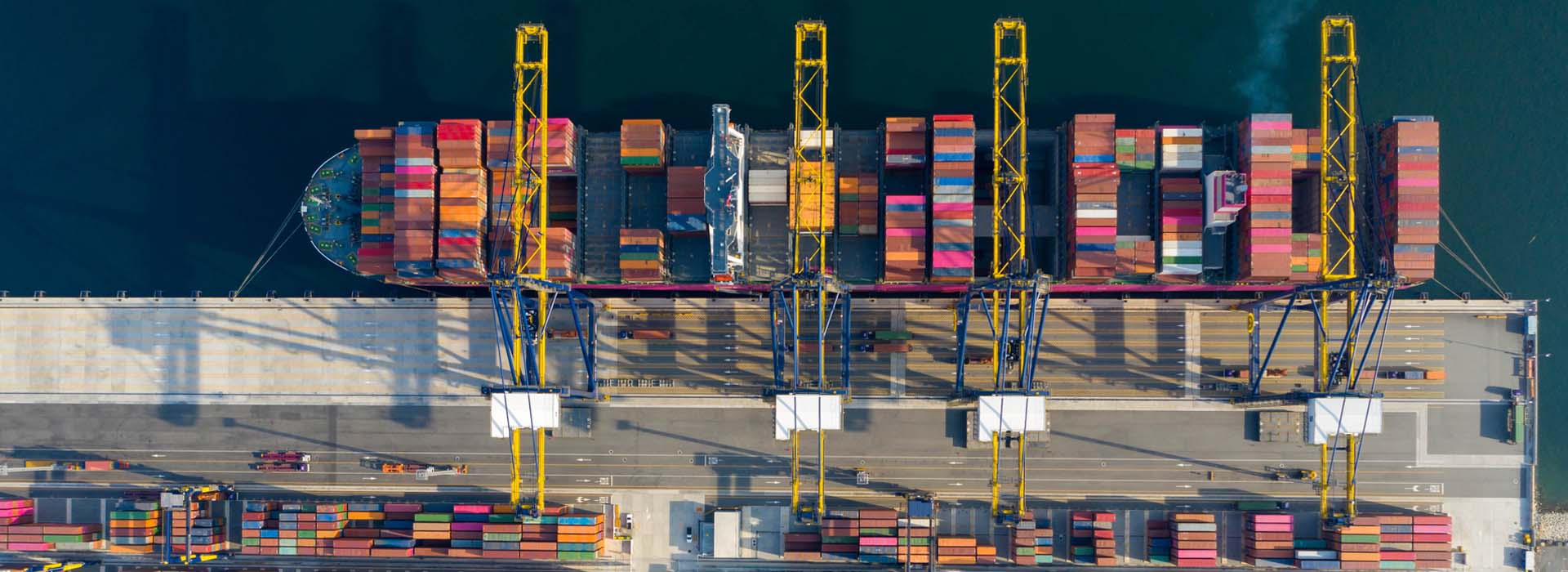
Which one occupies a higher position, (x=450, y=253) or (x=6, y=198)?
(x=6, y=198)

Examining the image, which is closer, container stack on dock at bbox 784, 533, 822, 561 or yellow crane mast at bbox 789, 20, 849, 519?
yellow crane mast at bbox 789, 20, 849, 519

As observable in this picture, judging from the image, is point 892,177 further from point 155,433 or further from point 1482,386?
point 155,433

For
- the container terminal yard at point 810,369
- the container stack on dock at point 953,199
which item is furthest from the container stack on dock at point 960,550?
the container stack on dock at point 953,199

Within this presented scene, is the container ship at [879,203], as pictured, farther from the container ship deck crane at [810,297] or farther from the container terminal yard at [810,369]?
the container ship deck crane at [810,297]

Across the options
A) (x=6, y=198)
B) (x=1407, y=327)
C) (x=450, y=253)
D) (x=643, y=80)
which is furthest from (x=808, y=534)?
(x=6, y=198)

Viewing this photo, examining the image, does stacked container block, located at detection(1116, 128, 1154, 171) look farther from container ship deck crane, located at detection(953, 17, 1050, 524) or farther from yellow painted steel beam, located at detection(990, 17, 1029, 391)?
container ship deck crane, located at detection(953, 17, 1050, 524)

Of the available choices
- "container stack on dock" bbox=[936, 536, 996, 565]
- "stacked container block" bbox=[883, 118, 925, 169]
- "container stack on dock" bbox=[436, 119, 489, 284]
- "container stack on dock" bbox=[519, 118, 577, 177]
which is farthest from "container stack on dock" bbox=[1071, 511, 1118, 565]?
"container stack on dock" bbox=[436, 119, 489, 284]
